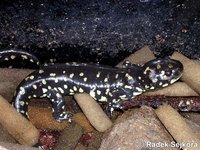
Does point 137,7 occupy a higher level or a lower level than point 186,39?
higher

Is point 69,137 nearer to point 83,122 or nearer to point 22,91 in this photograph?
point 83,122

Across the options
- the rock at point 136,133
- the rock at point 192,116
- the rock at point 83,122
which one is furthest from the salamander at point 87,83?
the rock at point 136,133

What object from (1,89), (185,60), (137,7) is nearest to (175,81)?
(185,60)

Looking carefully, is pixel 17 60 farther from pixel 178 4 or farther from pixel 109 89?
pixel 178 4

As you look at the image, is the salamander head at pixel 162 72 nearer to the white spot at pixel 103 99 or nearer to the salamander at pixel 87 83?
the salamander at pixel 87 83

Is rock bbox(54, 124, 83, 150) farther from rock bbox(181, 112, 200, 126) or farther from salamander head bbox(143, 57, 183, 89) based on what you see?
rock bbox(181, 112, 200, 126)

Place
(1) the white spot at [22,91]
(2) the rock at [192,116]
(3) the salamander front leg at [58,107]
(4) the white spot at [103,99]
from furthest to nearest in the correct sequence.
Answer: (4) the white spot at [103,99], (1) the white spot at [22,91], (3) the salamander front leg at [58,107], (2) the rock at [192,116]
